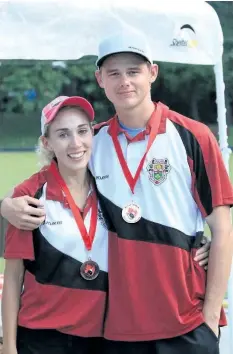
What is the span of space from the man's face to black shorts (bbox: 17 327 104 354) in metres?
0.85

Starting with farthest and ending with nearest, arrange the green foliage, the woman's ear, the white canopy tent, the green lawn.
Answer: the green foliage → the green lawn → the white canopy tent → the woman's ear

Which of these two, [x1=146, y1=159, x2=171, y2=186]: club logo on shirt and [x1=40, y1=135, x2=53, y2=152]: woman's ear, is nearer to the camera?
[x1=146, y1=159, x2=171, y2=186]: club logo on shirt

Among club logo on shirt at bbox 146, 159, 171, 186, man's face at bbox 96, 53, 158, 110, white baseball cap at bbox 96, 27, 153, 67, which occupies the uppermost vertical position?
white baseball cap at bbox 96, 27, 153, 67

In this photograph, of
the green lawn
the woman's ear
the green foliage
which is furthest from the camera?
the green foliage

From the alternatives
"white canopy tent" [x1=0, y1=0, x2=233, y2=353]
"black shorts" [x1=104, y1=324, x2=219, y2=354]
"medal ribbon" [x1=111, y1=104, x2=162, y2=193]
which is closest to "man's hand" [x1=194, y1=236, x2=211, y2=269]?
"black shorts" [x1=104, y1=324, x2=219, y2=354]

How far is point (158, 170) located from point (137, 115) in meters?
0.22

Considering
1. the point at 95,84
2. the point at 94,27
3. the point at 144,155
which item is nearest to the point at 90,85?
the point at 95,84

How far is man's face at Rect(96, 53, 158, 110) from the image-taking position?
83.0 inches

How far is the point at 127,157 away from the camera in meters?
2.17

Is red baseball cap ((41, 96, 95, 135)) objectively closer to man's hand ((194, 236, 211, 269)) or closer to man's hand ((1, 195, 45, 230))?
man's hand ((1, 195, 45, 230))

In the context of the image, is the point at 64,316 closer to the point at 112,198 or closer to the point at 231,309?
the point at 112,198

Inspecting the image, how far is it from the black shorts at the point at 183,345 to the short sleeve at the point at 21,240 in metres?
0.47

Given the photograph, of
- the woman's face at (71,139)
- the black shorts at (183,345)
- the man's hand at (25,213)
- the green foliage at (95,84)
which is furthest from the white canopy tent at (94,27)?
the green foliage at (95,84)

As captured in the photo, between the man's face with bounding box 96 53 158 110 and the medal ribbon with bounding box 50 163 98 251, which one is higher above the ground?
the man's face with bounding box 96 53 158 110
